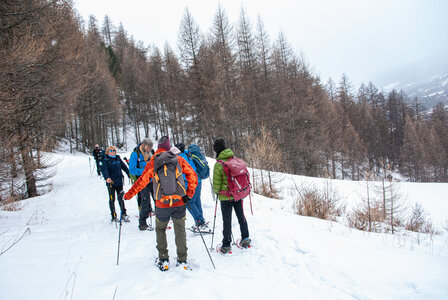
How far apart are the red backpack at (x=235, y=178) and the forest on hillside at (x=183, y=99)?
224 inches

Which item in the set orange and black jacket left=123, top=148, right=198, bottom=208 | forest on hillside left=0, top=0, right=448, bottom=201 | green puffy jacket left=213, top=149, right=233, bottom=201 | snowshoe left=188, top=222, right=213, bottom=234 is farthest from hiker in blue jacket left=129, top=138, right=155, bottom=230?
forest on hillside left=0, top=0, right=448, bottom=201

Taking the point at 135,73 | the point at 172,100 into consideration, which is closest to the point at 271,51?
the point at 172,100

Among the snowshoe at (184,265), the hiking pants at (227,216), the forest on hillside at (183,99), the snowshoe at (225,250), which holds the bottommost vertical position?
the snowshoe at (225,250)

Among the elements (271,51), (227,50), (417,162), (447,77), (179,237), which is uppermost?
(447,77)

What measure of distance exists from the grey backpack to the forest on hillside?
4888 millimetres

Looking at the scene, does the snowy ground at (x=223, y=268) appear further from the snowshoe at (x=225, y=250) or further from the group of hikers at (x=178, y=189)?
the group of hikers at (x=178, y=189)

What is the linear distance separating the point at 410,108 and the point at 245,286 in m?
68.4

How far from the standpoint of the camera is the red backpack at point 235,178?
3654 mm

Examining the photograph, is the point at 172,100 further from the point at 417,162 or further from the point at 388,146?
the point at 388,146

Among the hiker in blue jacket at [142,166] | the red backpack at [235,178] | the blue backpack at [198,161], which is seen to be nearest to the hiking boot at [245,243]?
the red backpack at [235,178]

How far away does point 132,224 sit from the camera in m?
5.55

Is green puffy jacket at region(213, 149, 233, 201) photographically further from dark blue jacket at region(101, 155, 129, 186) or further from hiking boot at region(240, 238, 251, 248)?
dark blue jacket at region(101, 155, 129, 186)

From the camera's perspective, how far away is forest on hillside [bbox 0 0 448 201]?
22.6 ft

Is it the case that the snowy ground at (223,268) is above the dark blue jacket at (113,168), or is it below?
below
